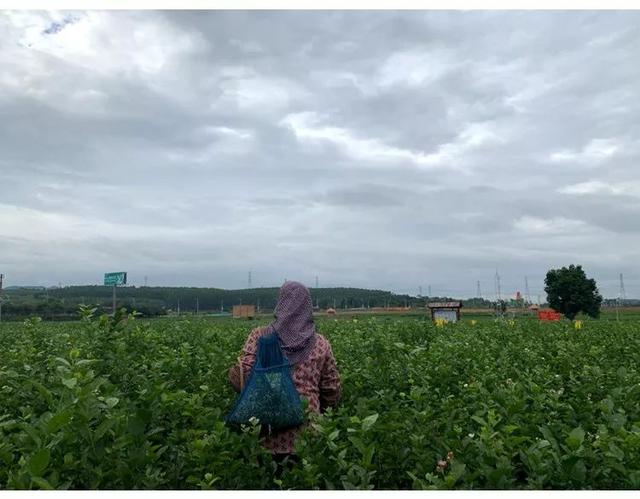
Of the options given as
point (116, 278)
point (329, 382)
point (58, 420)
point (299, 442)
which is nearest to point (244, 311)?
point (116, 278)

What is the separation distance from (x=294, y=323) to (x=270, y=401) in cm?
49

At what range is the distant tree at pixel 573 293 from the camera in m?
55.9

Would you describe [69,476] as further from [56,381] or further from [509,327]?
[509,327]

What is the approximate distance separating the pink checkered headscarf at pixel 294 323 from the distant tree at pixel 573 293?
189 ft

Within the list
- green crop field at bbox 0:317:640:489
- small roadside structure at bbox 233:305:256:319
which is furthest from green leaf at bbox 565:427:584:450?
small roadside structure at bbox 233:305:256:319

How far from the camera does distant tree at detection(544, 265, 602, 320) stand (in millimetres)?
55938

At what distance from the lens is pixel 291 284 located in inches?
135

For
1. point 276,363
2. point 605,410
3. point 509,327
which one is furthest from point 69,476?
point 509,327

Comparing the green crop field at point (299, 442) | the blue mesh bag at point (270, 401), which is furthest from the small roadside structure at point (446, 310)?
the blue mesh bag at point (270, 401)

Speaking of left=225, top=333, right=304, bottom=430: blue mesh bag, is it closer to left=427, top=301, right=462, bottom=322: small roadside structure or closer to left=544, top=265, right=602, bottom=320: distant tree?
left=427, top=301, right=462, bottom=322: small roadside structure

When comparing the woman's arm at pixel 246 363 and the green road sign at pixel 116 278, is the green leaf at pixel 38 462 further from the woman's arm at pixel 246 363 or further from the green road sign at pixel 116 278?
the green road sign at pixel 116 278

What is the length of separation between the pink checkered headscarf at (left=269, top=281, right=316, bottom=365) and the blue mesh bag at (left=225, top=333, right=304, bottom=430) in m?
0.22

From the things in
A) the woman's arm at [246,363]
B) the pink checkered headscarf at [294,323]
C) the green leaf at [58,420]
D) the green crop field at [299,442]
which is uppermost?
the pink checkered headscarf at [294,323]

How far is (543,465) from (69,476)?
1.76 metres
